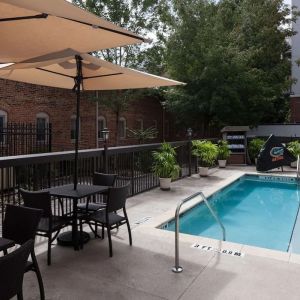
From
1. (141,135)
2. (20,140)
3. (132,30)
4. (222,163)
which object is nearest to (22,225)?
(20,140)

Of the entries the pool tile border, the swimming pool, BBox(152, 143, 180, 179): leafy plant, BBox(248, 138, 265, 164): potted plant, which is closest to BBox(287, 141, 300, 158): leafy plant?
BBox(248, 138, 265, 164): potted plant

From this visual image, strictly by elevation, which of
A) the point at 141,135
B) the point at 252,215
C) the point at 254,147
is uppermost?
the point at 141,135

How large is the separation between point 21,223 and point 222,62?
1172 cm

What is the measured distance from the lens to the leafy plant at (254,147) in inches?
518

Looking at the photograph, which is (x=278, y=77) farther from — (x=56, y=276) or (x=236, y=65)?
(x=56, y=276)

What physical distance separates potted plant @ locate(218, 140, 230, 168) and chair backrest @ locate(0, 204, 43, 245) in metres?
9.72

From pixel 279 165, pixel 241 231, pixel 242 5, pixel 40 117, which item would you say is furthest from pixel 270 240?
pixel 242 5

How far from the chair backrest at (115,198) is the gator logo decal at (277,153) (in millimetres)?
8400

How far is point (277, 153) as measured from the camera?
11273mm

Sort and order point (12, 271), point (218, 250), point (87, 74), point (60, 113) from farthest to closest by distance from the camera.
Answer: point (60, 113) < point (87, 74) < point (218, 250) < point (12, 271)

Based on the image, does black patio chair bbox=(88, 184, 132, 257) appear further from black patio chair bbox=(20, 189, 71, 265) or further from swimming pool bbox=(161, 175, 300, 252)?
swimming pool bbox=(161, 175, 300, 252)

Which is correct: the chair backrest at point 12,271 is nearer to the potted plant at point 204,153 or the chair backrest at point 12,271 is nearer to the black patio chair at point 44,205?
the black patio chair at point 44,205

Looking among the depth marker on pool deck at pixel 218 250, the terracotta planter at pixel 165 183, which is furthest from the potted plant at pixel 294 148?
the depth marker on pool deck at pixel 218 250

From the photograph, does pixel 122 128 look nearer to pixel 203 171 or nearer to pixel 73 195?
pixel 203 171
